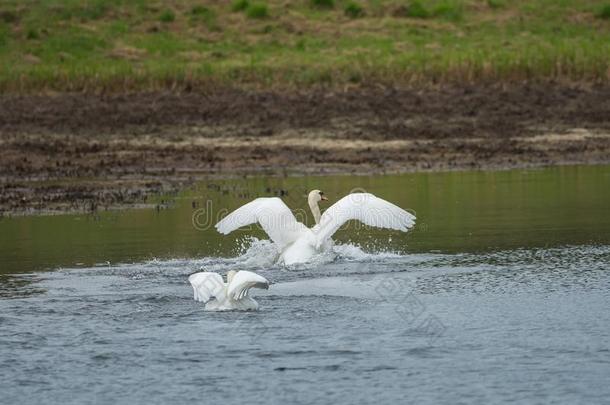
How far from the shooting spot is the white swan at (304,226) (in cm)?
1488

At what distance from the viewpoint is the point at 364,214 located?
50.1ft

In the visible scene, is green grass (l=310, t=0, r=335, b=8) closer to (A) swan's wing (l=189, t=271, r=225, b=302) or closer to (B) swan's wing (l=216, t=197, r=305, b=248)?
(B) swan's wing (l=216, t=197, r=305, b=248)

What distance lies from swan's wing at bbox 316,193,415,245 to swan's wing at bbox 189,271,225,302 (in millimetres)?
3195

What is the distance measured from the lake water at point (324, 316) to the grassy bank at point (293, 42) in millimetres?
14666

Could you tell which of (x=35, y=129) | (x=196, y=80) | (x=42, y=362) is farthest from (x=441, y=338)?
(x=196, y=80)

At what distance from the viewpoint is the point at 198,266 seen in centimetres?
1474

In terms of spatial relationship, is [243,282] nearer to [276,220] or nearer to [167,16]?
[276,220]

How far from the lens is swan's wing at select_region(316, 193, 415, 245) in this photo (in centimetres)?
1497

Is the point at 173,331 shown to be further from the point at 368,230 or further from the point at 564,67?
the point at 564,67

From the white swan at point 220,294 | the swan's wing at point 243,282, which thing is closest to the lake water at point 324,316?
the white swan at point 220,294

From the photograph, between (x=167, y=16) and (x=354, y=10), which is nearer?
(x=354, y=10)

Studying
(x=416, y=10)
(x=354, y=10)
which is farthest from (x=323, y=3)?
(x=416, y=10)

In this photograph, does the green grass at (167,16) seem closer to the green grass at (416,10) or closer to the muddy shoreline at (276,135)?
the green grass at (416,10)

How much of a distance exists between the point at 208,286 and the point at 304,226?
361cm
